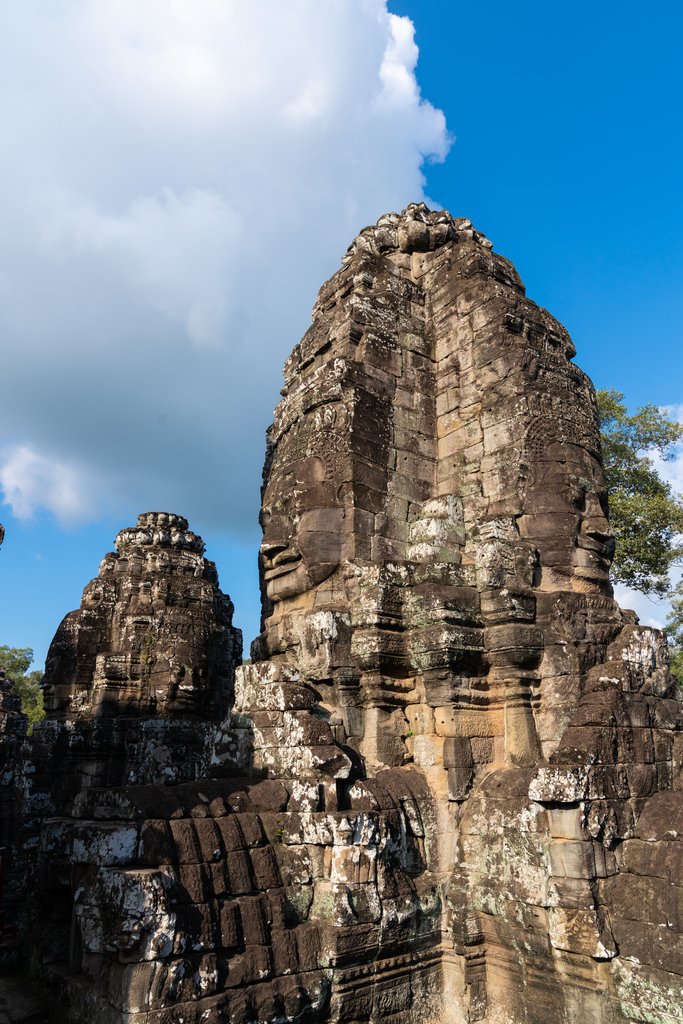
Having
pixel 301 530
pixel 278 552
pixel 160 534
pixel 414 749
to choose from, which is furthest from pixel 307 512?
pixel 160 534

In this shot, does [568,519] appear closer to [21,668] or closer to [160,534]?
[160,534]

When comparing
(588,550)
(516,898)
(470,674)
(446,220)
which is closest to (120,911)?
(516,898)

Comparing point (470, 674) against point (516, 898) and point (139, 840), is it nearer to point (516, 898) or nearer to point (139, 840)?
point (516, 898)

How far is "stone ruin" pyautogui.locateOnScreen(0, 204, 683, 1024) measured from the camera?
12.9 ft

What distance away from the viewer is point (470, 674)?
18.1 ft

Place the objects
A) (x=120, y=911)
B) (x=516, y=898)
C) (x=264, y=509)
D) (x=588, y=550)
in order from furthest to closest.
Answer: (x=264, y=509) < (x=588, y=550) < (x=516, y=898) < (x=120, y=911)

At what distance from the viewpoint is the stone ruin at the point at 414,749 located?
3.94 metres

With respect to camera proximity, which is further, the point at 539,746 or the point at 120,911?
the point at 539,746

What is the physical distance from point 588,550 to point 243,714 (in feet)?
10.8

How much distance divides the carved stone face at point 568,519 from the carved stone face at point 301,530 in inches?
68.8

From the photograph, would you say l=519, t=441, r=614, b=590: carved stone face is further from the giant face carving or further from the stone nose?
the stone nose

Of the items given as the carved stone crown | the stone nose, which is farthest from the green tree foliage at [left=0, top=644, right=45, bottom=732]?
the stone nose

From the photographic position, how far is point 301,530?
6.16 meters

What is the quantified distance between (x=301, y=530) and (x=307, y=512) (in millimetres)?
179
